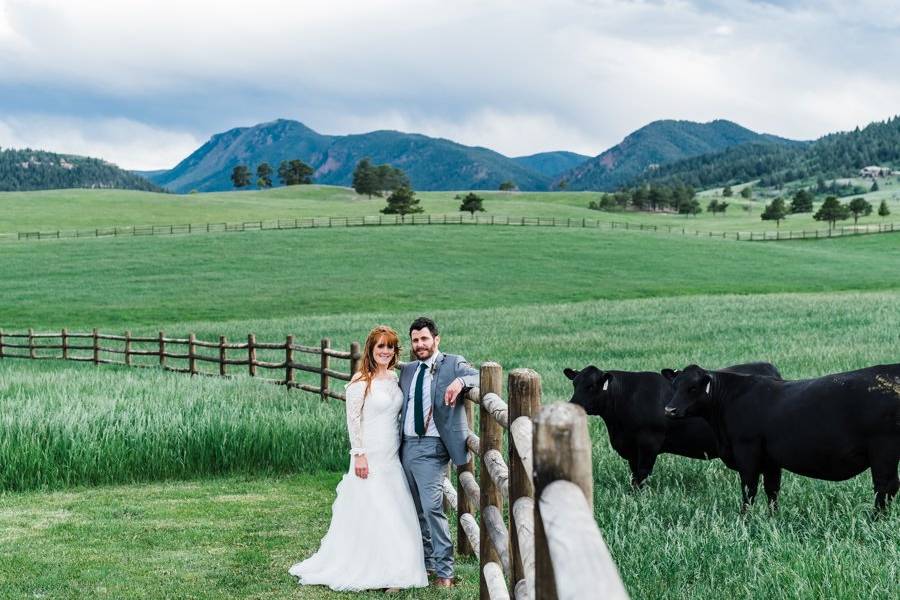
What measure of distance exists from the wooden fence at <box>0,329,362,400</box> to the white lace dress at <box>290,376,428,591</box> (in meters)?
6.81

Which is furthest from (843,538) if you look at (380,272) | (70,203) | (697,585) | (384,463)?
(70,203)

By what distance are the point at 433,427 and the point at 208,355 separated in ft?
73.1

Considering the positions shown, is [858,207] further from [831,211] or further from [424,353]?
[424,353]

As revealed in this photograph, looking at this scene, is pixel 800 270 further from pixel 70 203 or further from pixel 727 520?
pixel 70 203

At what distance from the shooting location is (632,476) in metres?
9.18

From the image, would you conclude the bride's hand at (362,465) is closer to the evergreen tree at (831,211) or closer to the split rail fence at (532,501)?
the split rail fence at (532,501)

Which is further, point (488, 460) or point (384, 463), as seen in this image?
point (384, 463)

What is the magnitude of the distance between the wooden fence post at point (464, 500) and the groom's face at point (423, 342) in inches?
19.5

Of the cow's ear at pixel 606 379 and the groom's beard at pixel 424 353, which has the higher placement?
the groom's beard at pixel 424 353

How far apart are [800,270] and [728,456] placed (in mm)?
56903

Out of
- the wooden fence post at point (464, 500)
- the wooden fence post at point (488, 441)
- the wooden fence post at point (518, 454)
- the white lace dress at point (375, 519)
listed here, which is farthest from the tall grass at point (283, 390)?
the wooden fence post at point (518, 454)

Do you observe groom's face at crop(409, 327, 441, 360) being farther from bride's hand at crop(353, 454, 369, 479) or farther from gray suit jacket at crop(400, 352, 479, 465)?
bride's hand at crop(353, 454, 369, 479)

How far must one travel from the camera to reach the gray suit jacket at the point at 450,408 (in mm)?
6832

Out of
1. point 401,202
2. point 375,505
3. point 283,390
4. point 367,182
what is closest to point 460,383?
point 375,505
